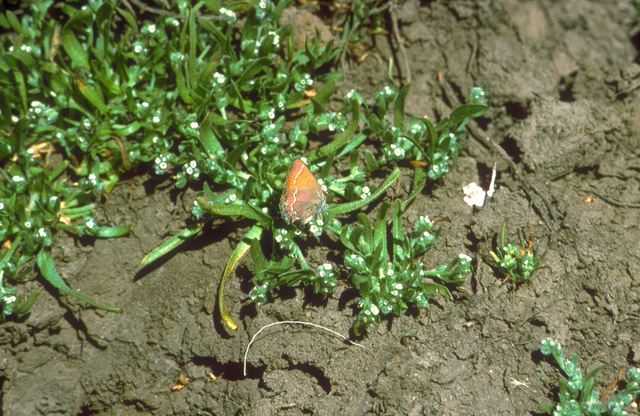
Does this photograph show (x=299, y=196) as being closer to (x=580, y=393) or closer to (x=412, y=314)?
(x=412, y=314)

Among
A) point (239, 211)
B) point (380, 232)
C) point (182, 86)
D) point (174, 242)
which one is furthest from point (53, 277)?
point (380, 232)

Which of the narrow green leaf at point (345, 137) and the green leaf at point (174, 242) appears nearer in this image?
the green leaf at point (174, 242)

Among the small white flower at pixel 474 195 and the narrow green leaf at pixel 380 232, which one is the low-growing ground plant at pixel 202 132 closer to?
the narrow green leaf at pixel 380 232

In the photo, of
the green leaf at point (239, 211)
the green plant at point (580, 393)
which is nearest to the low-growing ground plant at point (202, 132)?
the green leaf at point (239, 211)

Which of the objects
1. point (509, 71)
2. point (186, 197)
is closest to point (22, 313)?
point (186, 197)

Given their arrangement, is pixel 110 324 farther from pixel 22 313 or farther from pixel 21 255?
pixel 21 255

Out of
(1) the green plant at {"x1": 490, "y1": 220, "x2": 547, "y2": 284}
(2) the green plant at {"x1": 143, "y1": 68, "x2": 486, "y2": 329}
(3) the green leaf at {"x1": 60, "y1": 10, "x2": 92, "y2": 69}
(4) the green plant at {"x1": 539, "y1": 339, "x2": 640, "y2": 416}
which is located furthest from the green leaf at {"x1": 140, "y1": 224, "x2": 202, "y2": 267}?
(4) the green plant at {"x1": 539, "y1": 339, "x2": 640, "y2": 416}
